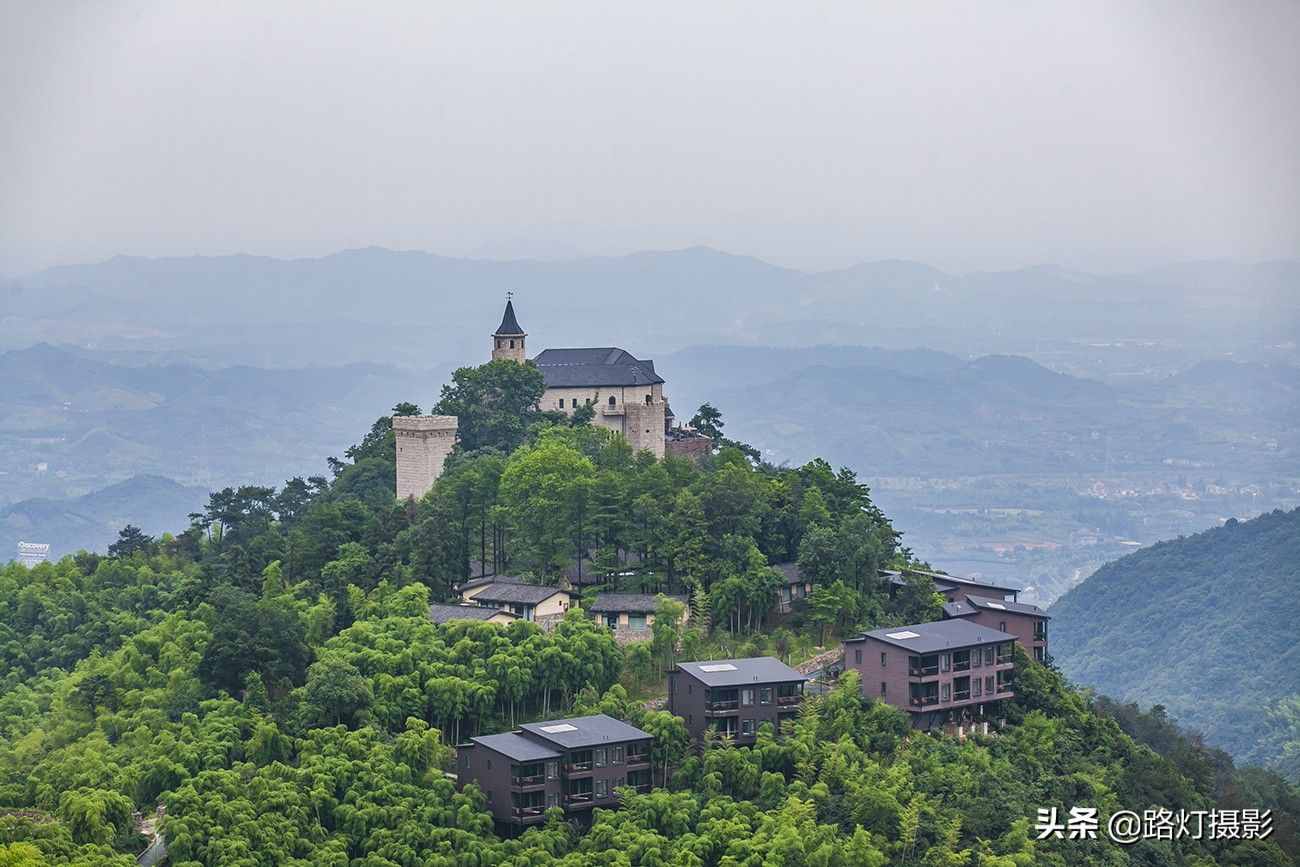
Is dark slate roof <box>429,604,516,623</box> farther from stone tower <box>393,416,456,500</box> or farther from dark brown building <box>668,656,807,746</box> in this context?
stone tower <box>393,416,456,500</box>

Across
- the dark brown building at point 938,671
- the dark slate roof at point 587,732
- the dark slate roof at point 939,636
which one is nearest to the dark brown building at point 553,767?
the dark slate roof at point 587,732

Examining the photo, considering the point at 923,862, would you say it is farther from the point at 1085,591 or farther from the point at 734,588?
the point at 1085,591

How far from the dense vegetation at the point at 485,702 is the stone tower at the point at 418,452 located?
2.90 ft

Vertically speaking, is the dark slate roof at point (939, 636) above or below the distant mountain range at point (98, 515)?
above

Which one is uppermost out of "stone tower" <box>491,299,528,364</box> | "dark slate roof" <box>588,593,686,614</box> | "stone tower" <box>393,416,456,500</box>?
"stone tower" <box>491,299,528,364</box>

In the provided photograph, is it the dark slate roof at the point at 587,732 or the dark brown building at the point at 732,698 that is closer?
the dark slate roof at the point at 587,732

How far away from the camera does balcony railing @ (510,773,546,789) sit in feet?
101

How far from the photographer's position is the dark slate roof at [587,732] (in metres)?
Result: 31.3

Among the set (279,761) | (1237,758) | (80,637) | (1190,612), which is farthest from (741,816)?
(1190,612)

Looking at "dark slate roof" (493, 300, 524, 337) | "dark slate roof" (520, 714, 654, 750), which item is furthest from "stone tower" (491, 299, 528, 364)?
"dark slate roof" (520, 714, 654, 750)

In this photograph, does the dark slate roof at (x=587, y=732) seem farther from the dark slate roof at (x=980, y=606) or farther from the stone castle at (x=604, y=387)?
the stone castle at (x=604, y=387)

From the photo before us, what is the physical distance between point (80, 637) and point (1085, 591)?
47.8 m

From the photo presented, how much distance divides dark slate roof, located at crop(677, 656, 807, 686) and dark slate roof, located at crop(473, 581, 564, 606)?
4.13 meters

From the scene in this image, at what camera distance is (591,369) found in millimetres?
52562
